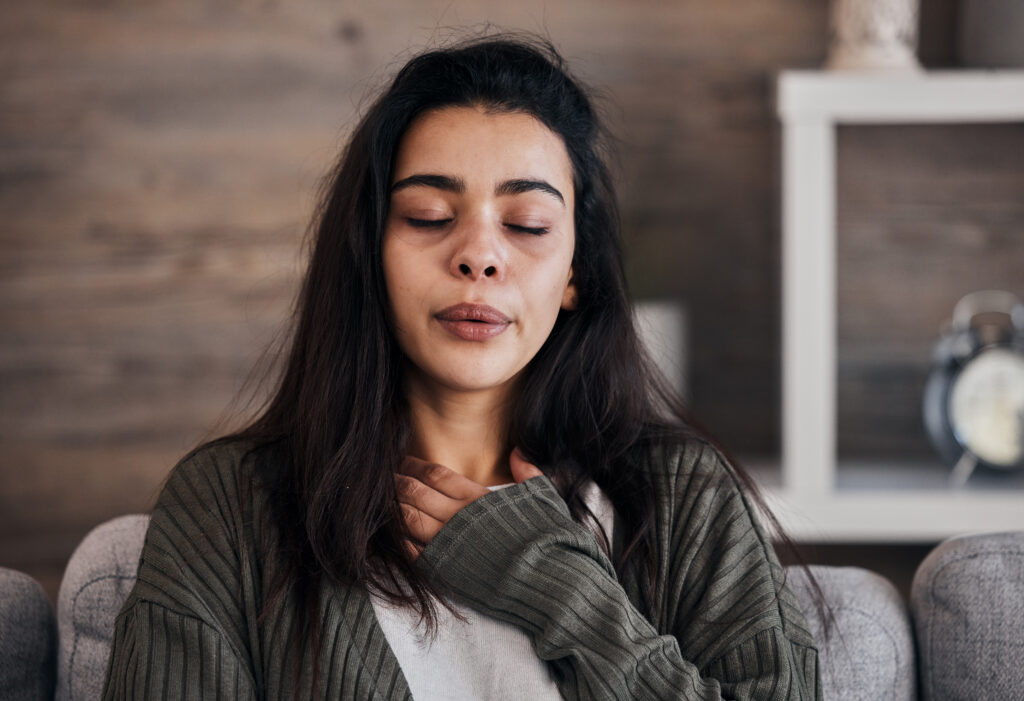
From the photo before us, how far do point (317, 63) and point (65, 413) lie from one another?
79 centimetres

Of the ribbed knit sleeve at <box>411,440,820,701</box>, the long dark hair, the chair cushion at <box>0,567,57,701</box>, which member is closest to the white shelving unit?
the long dark hair

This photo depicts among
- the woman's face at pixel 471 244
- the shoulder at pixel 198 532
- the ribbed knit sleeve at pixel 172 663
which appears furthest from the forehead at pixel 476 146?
the ribbed knit sleeve at pixel 172 663

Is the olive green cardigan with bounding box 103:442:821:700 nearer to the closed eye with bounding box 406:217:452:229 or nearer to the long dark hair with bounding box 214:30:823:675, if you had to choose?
the long dark hair with bounding box 214:30:823:675

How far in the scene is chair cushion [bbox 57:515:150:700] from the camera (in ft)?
3.75

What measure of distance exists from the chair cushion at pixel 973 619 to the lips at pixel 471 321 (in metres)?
0.54

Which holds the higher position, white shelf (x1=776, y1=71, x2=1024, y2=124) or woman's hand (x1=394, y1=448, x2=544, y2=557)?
white shelf (x1=776, y1=71, x2=1024, y2=124)

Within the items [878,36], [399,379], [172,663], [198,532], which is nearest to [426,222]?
[399,379]

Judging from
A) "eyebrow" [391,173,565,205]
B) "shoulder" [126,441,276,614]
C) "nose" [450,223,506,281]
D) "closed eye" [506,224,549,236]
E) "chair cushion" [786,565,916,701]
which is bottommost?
"chair cushion" [786,565,916,701]

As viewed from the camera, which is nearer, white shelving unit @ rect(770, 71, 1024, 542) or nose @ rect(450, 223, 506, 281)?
nose @ rect(450, 223, 506, 281)

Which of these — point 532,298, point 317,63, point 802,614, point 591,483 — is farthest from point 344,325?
point 317,63

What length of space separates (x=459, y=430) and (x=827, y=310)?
754 mm

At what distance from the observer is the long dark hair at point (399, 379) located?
3.50 feet

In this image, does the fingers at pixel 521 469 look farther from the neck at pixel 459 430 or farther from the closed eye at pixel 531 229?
the closed eye at pixel 531 229

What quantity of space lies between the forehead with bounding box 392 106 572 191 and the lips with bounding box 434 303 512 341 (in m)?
0.13
